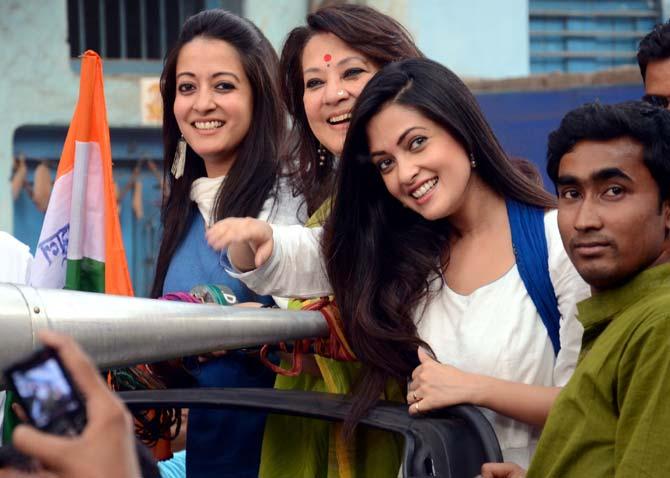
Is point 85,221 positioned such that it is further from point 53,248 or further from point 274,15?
point 274,15

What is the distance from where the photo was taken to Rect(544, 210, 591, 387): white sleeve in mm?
2441

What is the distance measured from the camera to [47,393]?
112 centimetres

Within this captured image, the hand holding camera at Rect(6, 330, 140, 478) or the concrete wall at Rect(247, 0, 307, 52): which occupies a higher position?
the concrete wall at Rect(247, 0, 307, 52)

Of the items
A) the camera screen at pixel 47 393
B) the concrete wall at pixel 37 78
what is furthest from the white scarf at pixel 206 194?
the concrete wall at pixel 37 78

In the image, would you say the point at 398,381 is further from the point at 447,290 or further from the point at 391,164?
the point at 391,164

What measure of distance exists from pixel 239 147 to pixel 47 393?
2.31 m

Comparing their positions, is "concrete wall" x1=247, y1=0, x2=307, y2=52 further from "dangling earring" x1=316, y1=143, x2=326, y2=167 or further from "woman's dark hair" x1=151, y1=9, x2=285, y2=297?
"dangling earring" x1=316, y1=143, x2=326, y2=167

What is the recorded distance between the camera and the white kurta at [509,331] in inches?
97.7

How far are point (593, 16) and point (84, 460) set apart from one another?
13.1 m

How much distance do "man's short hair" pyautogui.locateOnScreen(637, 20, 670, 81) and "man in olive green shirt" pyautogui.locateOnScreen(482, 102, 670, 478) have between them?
1082 millimetres

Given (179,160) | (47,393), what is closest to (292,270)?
(179,160)

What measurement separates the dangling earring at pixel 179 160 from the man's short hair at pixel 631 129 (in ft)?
4.80

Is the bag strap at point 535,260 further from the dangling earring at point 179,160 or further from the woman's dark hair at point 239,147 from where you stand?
the dangling earring at point 179,160

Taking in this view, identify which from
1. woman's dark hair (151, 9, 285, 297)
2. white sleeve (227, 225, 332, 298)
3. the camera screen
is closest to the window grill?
woman's dark hair (151, 9, 285, 297)
